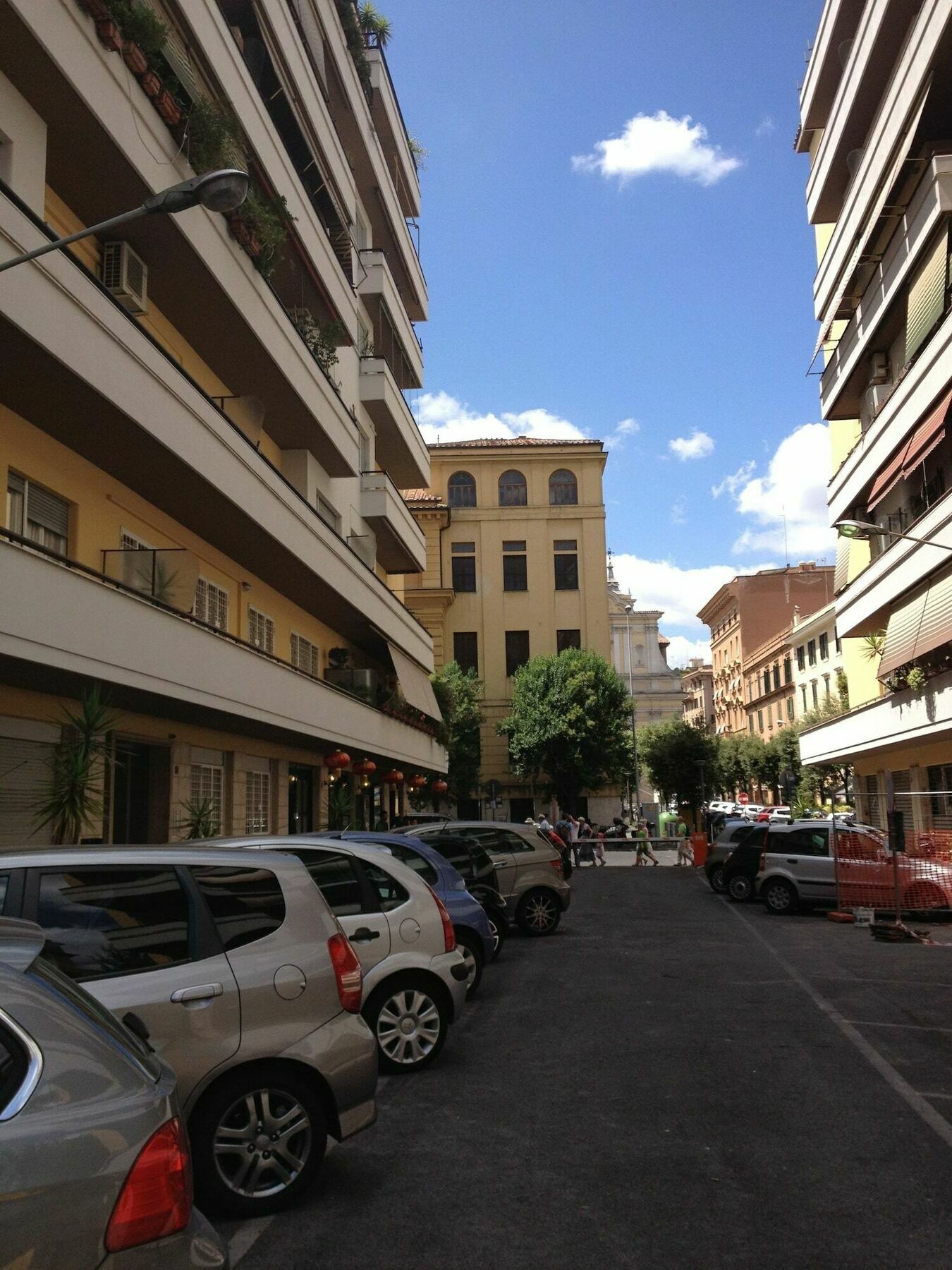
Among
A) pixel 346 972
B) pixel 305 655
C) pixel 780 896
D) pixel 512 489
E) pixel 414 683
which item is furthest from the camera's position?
pixel 512 489

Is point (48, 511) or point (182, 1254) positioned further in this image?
point (48, 511)

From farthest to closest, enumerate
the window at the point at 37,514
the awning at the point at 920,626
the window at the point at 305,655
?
Result: 1. the window at the point at 305,655
2. the awning at the point at 920,626
3. the window at the point at 37,514

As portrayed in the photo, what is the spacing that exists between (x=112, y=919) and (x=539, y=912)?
13035 mm

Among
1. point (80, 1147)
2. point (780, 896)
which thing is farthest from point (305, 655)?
point (80, 1147)

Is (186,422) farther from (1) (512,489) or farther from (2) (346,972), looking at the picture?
(1) (512,489)

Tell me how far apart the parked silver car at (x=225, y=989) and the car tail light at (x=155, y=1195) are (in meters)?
2.11

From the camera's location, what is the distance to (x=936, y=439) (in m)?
23.7

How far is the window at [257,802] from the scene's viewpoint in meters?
21.6

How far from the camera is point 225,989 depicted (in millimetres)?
5277

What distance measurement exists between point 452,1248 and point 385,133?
3258 centimetres

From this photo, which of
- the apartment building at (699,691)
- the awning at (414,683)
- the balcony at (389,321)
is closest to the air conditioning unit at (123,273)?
the awning at (414,683)

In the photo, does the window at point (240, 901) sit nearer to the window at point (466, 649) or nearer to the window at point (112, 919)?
the window at point (112, 919)

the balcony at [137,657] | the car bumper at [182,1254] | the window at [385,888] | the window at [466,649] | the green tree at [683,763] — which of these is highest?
the window at [466,649]

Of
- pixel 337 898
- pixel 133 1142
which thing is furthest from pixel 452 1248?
pixel 337 898
